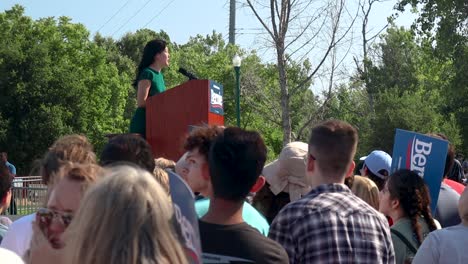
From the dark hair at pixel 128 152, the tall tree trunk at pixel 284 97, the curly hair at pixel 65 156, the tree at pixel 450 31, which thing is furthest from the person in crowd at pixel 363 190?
the tree at pixel 450 31

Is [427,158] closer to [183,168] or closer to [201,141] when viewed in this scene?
[183,168]

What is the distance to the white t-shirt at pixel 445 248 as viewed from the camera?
435 cm

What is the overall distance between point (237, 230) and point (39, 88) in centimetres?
4923

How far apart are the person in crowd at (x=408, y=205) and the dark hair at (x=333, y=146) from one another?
1.33m

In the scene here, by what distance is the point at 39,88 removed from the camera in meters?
50.8

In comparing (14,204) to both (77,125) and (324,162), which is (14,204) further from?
(77,125)

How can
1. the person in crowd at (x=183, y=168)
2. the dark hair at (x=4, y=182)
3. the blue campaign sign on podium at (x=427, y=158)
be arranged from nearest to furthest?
the person in crowd at (x=183, y=168) < the dark hair at (x=4, y=182) < the blue campaign sign on podium at (x=427, y=158)

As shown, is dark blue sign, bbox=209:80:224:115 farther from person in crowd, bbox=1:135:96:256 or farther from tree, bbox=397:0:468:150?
tree, bbox=397:0:468:150

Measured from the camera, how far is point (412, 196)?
208 inches

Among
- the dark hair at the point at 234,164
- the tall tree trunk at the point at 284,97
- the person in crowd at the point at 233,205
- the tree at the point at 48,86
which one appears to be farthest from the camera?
the tree at the point at 48,86

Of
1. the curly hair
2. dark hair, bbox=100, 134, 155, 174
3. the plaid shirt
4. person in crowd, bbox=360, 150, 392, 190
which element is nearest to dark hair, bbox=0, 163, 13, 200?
the curly hair

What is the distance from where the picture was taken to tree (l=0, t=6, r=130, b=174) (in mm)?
49625

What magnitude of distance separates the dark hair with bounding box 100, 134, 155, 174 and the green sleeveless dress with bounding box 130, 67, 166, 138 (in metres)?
2.99

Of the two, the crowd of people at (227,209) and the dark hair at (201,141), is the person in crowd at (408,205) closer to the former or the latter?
the crowd of people at (227,209)
